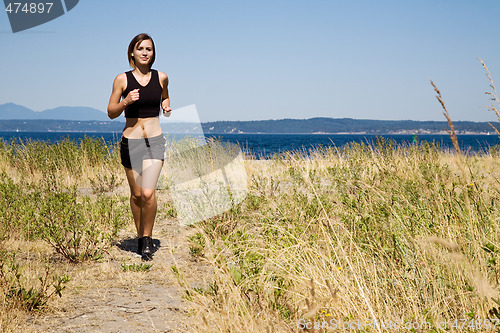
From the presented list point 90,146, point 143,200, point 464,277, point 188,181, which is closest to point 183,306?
point 143,200

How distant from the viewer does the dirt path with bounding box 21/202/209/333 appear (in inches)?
113

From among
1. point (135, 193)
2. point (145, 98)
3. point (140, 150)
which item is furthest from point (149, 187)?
point (145, 98)

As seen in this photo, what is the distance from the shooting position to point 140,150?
4520mm

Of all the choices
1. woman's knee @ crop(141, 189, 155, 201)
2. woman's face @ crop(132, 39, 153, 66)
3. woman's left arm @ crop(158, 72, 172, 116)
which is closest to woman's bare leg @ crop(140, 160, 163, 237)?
woman's knee @ crop(141, 189, 155, 201)

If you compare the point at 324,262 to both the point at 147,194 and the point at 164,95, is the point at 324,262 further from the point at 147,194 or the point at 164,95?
the point at 164,95

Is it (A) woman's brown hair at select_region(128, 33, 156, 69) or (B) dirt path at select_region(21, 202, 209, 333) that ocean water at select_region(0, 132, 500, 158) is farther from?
(B) dirt path at select_region(21, 202, 209, 333)

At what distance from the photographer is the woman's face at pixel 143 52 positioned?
14.5 ft

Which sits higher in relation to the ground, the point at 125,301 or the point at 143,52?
the point at 143,52

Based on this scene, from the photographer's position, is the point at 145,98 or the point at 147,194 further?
the point at 147,194

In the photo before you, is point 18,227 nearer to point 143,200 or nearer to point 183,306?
point 143,200

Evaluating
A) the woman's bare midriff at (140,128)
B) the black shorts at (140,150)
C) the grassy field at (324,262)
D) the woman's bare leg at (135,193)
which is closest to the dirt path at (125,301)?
the grassy field at (324,262)

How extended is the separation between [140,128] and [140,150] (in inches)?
9.2

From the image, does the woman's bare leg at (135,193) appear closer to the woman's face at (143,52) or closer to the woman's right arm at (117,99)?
the woman's right arm at (117,99)

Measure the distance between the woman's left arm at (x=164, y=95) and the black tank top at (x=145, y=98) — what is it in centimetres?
11
